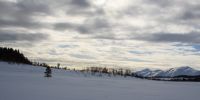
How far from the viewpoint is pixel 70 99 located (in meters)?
21.8

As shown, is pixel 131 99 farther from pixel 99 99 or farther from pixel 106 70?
pixel 106 70

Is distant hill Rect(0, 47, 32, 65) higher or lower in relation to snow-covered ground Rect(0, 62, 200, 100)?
higher

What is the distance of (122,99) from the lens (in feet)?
79.2

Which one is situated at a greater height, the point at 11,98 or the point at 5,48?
the point at 5,48

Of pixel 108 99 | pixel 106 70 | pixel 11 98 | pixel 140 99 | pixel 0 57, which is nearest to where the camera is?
pixel 11 98

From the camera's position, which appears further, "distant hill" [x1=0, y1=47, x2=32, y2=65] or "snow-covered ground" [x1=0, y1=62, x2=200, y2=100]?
"distant hill" [x1=0, y1=47, x2=32, y2=65]

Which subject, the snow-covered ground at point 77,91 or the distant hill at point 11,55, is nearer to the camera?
the snow-covered ground at point 77,91

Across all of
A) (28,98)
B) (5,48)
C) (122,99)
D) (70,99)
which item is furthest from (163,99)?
(5,48)

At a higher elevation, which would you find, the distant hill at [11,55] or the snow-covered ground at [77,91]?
the distant hill at [11,55]

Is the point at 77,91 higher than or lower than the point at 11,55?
lower

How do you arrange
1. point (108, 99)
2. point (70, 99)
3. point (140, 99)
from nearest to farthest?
point (70, 99) → point (108, 99) → point (140, 99)

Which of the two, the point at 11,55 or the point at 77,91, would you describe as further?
the point at 11,55

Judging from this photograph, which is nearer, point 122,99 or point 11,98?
point 11,98

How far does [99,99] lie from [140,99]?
420 cm
